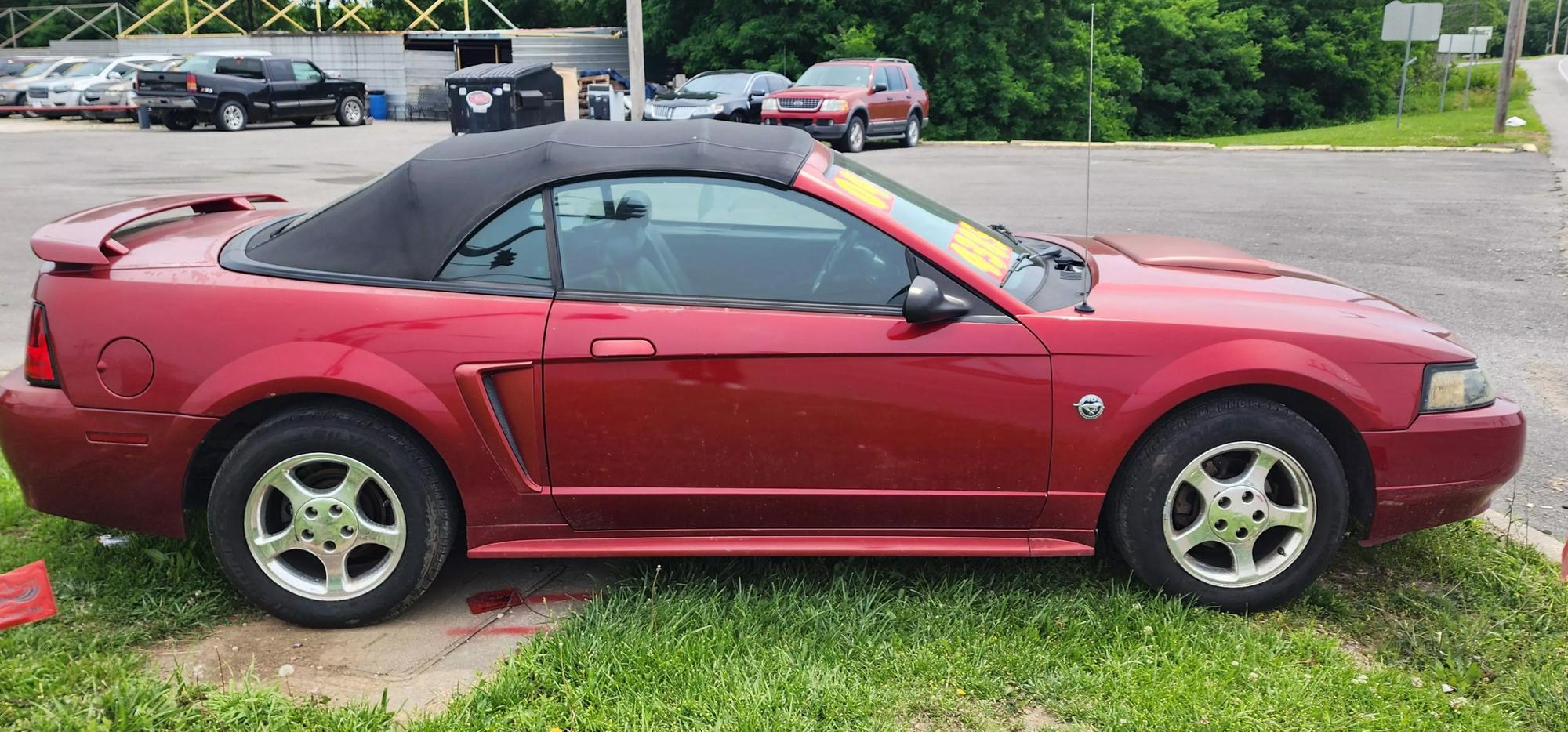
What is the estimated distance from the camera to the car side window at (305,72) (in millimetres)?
28094

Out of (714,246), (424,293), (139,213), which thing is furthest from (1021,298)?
(139,213)

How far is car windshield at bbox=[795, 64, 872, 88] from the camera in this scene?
22141mm

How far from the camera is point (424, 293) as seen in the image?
11.4ft

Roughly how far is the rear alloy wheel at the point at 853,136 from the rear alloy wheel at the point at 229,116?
1424 cm

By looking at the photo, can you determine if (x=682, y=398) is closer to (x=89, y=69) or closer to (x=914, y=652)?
(x=914, y=652)

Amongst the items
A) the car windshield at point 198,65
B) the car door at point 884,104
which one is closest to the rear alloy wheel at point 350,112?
the car windshield at point 198,65

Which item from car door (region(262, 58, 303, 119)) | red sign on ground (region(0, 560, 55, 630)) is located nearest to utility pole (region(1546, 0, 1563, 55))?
car door (region(262, 58, 303, 119))

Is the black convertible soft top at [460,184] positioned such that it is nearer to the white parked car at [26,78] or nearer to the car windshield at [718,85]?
the car windshield at [718,85]

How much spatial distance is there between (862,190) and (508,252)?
1.14m

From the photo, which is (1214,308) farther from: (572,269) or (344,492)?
(344,492)

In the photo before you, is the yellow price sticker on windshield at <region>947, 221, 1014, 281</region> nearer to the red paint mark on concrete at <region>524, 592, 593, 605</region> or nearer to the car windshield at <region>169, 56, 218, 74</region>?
the red paint mark on concrete at <region>524, 592, 593, 605</region>

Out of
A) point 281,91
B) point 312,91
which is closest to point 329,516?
point 281,91

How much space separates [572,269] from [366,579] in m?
1.13

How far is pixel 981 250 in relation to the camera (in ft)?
12.7
